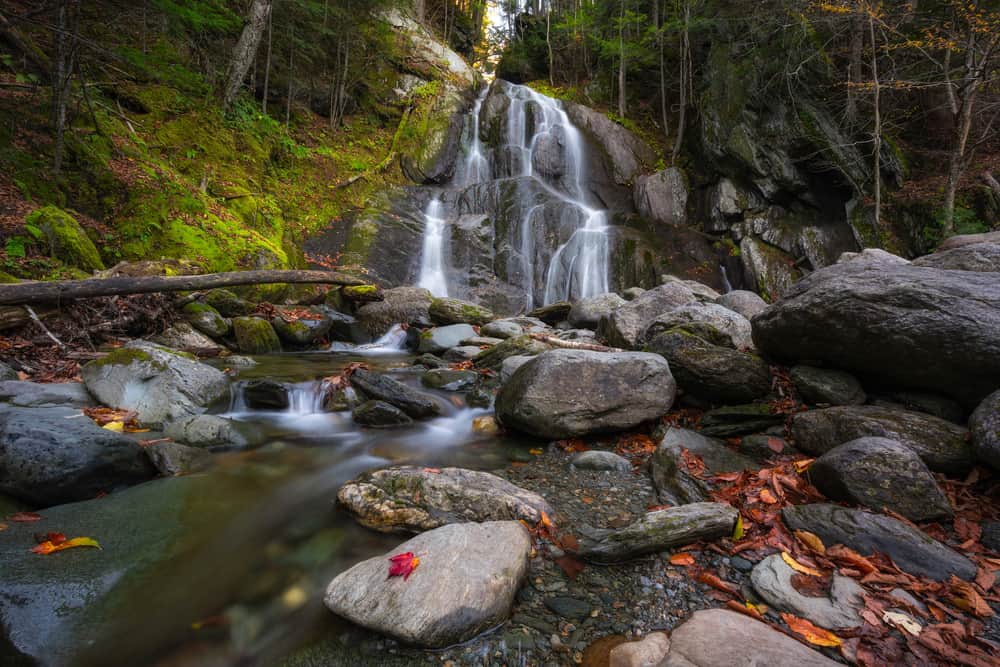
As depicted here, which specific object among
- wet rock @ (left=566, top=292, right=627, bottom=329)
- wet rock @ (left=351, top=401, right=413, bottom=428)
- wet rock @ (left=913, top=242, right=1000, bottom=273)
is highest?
wet rock @ (left=913, top=242, right=1000, bottom=273)

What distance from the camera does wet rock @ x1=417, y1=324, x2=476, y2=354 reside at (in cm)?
865

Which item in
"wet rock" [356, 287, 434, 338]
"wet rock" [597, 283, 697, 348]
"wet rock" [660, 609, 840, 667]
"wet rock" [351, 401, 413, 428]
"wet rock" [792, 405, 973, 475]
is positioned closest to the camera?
"wet rock" [660, 609, 840, 667]

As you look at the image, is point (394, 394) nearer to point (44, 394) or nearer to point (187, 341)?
point (44, 394)

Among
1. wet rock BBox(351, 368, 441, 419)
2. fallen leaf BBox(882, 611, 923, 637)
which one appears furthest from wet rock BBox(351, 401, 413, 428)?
fallen leaf BBox(882, 611, 923, 637)

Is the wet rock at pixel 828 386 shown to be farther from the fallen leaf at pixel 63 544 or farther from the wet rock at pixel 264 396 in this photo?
the wet rock at pixel 264 396

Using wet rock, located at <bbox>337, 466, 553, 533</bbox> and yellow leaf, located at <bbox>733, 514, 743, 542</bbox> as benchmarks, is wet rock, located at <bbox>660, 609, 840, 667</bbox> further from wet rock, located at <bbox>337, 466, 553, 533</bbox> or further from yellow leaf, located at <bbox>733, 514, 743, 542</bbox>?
wet rock, located at <bbox>337, 466, 553, 533</bbox>

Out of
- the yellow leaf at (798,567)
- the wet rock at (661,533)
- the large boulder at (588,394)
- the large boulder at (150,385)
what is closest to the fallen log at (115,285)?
the large boulder at (150,385)

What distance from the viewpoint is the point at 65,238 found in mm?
6852

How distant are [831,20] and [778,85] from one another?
244 cm

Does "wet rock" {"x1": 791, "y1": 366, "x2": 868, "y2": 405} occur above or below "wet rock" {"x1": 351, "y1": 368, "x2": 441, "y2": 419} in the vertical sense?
above

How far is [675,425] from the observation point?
454 cm

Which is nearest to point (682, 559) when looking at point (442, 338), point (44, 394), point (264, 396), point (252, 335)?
point (264, 396)

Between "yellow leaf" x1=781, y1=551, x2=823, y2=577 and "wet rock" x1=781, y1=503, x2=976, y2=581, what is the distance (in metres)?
0.29

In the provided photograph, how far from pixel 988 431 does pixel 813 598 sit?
1.81 m
